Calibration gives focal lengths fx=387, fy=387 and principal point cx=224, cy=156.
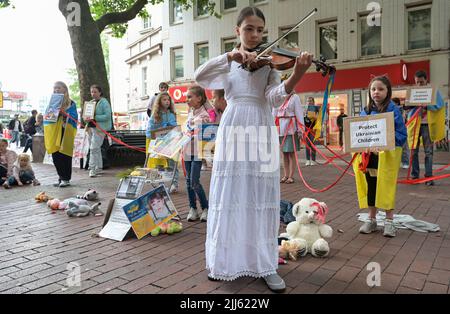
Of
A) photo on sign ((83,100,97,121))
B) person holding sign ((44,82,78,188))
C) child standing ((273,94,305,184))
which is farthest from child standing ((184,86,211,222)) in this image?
photo on sign ((83,100,97,121))

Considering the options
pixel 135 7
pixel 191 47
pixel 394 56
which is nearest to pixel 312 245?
Result: pixel 135 7

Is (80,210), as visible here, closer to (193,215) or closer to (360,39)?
(193,215)

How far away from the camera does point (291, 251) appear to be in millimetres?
3549

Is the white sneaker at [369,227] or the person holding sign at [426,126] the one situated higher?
the person holding sign at [426,126]

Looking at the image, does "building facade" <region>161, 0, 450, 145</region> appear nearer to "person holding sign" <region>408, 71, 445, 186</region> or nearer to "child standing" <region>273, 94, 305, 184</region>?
"person holding sign" <region>408, 71, 445, 186</region>

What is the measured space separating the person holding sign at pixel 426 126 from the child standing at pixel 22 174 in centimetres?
787

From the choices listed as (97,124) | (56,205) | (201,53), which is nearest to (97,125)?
(97,124)

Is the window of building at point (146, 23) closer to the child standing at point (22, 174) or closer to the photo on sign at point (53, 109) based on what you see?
the child standing at point (22, 174)

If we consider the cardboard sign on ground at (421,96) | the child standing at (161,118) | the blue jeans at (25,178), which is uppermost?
the cardboard sign on ground at (421,96)

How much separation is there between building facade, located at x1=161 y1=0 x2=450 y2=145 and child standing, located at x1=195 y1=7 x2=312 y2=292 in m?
15.7

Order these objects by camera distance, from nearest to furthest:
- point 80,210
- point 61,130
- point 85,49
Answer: point 80,210 < point 61,130 < point 85,49

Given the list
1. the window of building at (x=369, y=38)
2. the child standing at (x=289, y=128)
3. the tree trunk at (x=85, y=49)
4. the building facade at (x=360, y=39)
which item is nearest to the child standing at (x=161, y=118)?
the child standing at (x=289, y=128)

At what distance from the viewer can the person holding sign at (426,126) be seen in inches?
301

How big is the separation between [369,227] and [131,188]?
9.14ft
